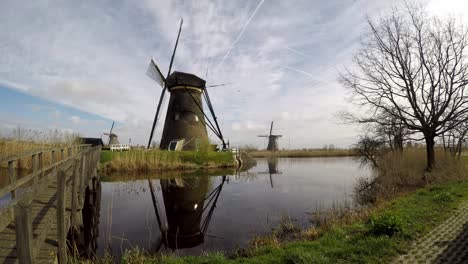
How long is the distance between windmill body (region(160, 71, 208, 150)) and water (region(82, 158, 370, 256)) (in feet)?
35.9

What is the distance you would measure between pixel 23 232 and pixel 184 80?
24.8m

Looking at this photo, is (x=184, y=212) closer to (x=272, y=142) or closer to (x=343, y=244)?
(x=343, y=244)

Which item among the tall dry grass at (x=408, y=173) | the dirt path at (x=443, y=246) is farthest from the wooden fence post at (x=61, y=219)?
the tall dry grass at (x=408, y=173)

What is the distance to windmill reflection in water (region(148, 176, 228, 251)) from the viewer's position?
690 cm

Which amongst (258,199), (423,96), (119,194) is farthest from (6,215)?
(423,96)

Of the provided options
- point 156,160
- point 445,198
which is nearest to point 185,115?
point 156,160

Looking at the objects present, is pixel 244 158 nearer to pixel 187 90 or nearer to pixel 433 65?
pixel 187 90

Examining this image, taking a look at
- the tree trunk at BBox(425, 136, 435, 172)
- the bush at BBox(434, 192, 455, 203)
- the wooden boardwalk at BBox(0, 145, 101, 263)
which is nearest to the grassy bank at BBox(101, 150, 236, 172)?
the wooden boardwalk at BBox(0, 145, 101, 263)

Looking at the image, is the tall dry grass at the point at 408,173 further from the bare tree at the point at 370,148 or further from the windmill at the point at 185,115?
the windmill at the point at 185,115

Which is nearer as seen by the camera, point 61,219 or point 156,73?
point 61,219

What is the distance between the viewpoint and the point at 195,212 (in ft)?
31.7

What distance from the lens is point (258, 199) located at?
11.7m

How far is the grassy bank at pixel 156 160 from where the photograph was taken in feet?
66.7

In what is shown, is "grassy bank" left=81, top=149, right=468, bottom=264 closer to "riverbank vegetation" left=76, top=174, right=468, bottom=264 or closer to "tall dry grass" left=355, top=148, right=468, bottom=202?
"riverbank vegetation" left=76, top=174, right=468, bottom=264
